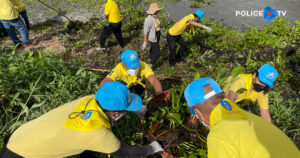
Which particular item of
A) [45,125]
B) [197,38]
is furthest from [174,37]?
[45,125]

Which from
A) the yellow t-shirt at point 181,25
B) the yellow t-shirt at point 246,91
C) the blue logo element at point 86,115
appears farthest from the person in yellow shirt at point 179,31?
the blue logo element at point 86,115

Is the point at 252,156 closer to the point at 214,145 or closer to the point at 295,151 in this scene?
the point at 214,145

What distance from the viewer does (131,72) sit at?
2.41m

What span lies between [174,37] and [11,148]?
135 inches

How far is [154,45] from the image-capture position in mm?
3973

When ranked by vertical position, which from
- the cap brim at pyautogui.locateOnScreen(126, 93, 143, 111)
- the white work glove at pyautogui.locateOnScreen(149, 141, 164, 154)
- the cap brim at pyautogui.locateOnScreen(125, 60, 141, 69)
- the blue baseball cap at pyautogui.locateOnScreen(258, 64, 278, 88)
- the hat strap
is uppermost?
the hat strap

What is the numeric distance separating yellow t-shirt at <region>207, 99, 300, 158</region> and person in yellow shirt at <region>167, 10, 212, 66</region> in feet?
9.72

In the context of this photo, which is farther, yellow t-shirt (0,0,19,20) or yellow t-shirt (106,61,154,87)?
yellow t-shirt (0,0,19,20)

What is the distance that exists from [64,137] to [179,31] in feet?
10.6

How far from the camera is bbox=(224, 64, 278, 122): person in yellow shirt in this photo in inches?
79.9

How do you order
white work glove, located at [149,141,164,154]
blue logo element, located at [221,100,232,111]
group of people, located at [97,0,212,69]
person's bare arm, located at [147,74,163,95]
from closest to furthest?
blue logo element, located at [221,100,232,111] → white work glove, located at [149,141,164,154] → person's bare arm, located at [147,74,163,95] → group of people, located at [97,0,212,69]

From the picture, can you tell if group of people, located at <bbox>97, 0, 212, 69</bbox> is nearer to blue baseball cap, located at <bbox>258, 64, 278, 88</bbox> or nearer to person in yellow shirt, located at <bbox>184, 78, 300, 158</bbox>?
blue baseball cap, located at <bbox>258, 64, 278, 88</bbox>

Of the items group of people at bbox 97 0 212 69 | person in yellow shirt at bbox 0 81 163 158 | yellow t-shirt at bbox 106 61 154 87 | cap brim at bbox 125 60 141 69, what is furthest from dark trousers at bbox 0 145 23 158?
group of people at bbox 97 0 212 69

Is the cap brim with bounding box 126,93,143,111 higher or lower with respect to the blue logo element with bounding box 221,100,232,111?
lower
